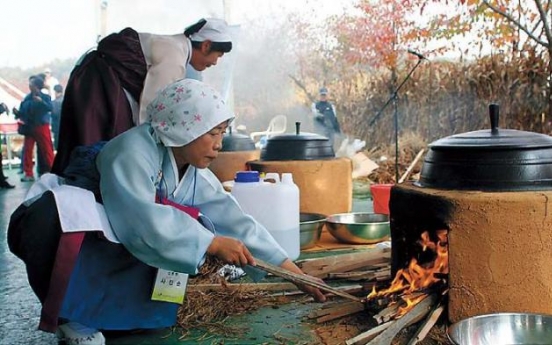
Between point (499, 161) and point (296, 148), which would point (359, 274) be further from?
point (296, 148)

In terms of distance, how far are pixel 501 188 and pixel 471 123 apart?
30.2 ft

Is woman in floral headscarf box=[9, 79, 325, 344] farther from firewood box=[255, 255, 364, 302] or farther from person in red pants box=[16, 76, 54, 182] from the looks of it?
person in red pants box=[16, 76, 54, 182]

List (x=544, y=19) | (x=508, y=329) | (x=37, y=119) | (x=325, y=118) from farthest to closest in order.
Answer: (x=325, y=118), (x=37, y=119), (x=544, y=19), (x=508, y=329)

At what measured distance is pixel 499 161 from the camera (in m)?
2.51

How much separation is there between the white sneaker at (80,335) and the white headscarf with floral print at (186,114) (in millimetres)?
910

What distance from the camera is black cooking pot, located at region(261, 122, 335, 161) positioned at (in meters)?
5.18

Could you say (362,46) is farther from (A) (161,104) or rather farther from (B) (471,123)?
(A) (161,104)

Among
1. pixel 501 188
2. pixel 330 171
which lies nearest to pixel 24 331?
pixel 501 188

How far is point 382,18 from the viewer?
14.9m

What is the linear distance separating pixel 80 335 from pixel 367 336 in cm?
126

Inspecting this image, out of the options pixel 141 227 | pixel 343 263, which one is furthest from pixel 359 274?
pixel 141 227

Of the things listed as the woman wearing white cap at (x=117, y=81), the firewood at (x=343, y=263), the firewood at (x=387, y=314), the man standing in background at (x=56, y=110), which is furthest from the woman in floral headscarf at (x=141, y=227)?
the man standing in background at (x=56, y=110)

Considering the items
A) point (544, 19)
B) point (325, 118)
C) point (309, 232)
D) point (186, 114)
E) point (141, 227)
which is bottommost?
point (309, 232)

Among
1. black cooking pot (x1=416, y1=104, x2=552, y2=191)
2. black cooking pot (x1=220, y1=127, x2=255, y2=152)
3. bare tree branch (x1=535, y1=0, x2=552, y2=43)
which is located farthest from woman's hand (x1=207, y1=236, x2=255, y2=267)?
bare tree branch (x1=535, y1=0, x2=552, y2=43)
